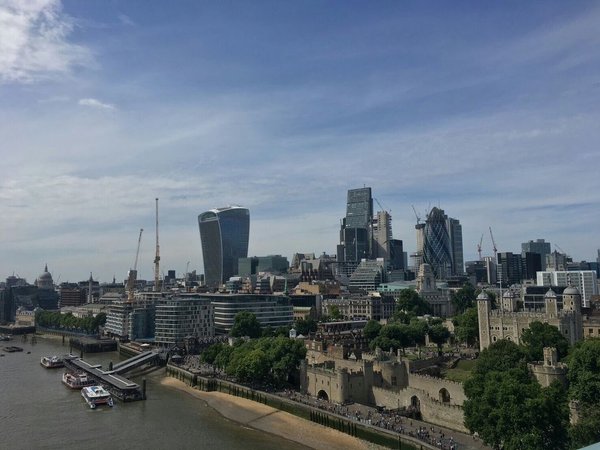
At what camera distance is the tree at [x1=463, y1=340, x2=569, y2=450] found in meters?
46.6

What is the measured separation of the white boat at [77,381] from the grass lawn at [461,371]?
59.8 meters

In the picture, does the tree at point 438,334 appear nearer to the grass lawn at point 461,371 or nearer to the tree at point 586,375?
the grass lawn at point 461,371

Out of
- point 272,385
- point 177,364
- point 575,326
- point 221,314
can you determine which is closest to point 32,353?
point 221,314

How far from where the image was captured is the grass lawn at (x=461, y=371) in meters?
76.4

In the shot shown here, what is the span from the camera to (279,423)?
6869cm

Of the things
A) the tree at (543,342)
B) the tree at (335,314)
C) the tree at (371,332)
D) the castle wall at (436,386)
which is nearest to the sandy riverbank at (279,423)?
the castle wall at (436,386)

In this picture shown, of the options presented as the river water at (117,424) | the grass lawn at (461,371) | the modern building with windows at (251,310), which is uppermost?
the modern building with windows at (251,310)

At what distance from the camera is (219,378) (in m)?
92.6

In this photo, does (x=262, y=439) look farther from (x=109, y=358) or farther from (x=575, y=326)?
(x=109, y=358)

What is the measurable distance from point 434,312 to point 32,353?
130 metres

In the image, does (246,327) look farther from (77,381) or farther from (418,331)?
(77,381)

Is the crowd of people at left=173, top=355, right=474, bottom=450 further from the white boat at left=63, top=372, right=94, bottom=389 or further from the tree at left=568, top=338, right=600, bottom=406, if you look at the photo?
the white boat at left=63, top=372, right=94, bottom=389

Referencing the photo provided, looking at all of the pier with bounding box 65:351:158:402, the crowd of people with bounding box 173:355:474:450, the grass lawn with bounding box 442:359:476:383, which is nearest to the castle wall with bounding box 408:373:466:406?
the crowd of people with bounding box 173:355:474:450

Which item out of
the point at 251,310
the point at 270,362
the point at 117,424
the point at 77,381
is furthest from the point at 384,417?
the point at 251,310
